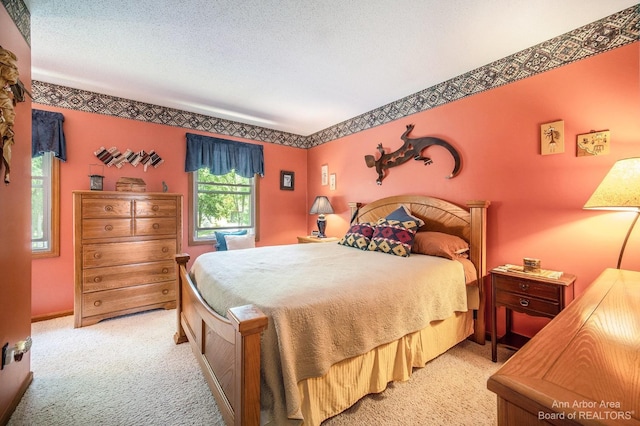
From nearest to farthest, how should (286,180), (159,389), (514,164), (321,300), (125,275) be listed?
(321,300)
(159,389)
(514,164)
(125,275)
(286,180)

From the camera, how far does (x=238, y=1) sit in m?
1.77

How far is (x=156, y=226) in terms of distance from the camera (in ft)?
10.4

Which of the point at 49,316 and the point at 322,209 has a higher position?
the point at 322,209

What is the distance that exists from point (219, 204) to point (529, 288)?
12.8 feet

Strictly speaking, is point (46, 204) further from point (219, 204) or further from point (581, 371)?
point (581, 371)

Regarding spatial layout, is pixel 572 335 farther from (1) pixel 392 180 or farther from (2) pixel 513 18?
(1) pixel 392 180

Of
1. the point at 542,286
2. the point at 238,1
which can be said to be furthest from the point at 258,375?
the point at 238,1

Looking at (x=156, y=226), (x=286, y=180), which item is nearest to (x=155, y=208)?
(x=156, y=226)

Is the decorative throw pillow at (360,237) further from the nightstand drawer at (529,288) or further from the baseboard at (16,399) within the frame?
the baseboard at (16,399)

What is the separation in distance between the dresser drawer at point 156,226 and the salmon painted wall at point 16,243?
122 cm

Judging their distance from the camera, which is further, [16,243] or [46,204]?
[46,204]

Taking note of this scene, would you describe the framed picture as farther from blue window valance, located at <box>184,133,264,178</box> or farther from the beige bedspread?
the beige bedspread

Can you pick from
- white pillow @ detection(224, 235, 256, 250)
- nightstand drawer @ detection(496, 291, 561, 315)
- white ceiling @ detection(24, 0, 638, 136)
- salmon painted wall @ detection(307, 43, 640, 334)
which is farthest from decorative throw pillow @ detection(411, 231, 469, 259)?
white pillow @ detection(224, 235, 256, 250)

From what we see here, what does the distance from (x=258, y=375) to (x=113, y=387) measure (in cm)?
148
